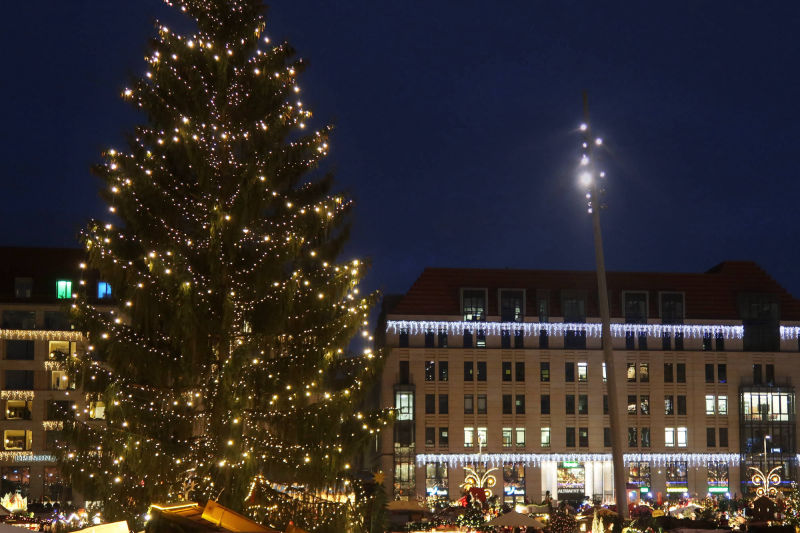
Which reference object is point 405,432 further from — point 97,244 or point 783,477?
point 97,244

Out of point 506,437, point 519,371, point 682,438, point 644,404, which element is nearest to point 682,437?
point 682,438

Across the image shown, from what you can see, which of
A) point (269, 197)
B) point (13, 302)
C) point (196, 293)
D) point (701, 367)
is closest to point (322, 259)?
point (269, 197)

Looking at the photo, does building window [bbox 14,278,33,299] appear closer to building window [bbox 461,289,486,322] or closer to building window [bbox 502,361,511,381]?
building window [bbox 461,289,486,322]

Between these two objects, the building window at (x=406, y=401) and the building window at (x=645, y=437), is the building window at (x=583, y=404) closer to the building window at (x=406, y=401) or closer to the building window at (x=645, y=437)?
Result: the building window at (x=645, y=437)

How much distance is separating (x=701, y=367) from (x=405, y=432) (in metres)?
24.3

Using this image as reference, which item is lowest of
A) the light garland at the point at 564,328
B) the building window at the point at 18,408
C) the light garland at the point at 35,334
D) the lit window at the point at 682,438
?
the lit window at the point at 682,438

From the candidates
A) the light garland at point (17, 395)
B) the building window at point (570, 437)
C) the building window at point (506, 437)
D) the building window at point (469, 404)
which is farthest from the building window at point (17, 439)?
the building window at point (570, 437)

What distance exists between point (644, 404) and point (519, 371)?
10.3 m

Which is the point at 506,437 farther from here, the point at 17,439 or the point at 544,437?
the point at 17,439

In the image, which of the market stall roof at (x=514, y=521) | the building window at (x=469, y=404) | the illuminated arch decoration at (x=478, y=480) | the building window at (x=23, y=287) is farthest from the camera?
the building window at (x=469, y=404)

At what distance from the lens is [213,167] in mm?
21156

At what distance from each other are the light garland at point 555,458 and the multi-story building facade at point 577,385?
0.11 meters

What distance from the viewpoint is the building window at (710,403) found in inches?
→ 3369

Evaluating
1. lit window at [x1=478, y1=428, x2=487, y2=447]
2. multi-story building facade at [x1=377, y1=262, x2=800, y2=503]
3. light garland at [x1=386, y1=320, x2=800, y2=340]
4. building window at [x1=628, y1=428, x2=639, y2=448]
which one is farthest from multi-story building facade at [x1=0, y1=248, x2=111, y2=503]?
building window at [x1=628, y1=428, x2=639, y2=448]
